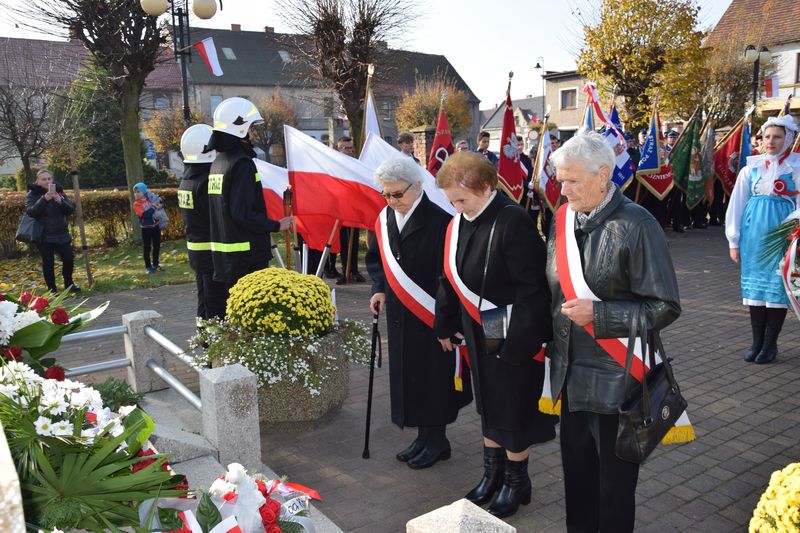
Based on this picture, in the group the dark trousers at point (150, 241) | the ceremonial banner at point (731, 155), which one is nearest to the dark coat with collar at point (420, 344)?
the dark trousers at point (150, 241)

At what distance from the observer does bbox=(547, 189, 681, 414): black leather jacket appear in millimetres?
2779

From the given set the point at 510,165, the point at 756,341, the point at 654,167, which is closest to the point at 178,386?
the point at 756,341

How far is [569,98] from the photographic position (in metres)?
49.7

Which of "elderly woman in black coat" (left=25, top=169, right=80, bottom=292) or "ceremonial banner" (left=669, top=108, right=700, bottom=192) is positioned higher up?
"ceremonial banner" (left=669, top=108, right=700, bottom=192)

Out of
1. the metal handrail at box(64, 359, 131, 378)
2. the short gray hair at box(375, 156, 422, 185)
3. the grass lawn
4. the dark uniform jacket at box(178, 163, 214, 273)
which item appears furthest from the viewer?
the grass lawn

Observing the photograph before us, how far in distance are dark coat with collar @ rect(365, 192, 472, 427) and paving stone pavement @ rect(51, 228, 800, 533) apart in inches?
16.9

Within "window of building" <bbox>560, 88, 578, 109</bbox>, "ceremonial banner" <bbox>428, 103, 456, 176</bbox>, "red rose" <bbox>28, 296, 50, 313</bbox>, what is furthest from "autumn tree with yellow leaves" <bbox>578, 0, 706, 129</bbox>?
"window of building" <bbox>560, 88, 578, 109</bbox>

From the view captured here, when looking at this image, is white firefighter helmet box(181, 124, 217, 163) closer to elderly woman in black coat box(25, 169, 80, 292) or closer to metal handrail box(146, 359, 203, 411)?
metal handrail box(146, 359, 203, 411)

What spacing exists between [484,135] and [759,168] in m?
7.50

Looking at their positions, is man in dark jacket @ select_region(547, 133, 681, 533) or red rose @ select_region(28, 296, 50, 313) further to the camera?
red rose @ select_region(28, 296, 50, 313)

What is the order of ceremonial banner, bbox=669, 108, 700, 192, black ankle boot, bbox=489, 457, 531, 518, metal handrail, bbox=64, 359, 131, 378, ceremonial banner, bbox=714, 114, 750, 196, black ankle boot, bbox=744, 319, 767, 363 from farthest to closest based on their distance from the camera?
ceremonial banner, bbox=669, 108, 700, 192 < ceremonial banner, bbox=714, 114, 750, 196 < black ankle boot, bbox=744, 319, 767, 363 < metal handrail, bbox=64, 359, 131, 378 < black ankle boot, bbox=489, 457, 531, 518

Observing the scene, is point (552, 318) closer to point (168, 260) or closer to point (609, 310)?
point (609, 310)

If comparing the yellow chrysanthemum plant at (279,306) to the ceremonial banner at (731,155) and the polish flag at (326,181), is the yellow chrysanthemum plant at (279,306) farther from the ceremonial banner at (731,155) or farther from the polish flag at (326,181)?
the ceremonial banner at (731,155)

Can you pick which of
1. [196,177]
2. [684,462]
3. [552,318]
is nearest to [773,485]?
[552,318]
